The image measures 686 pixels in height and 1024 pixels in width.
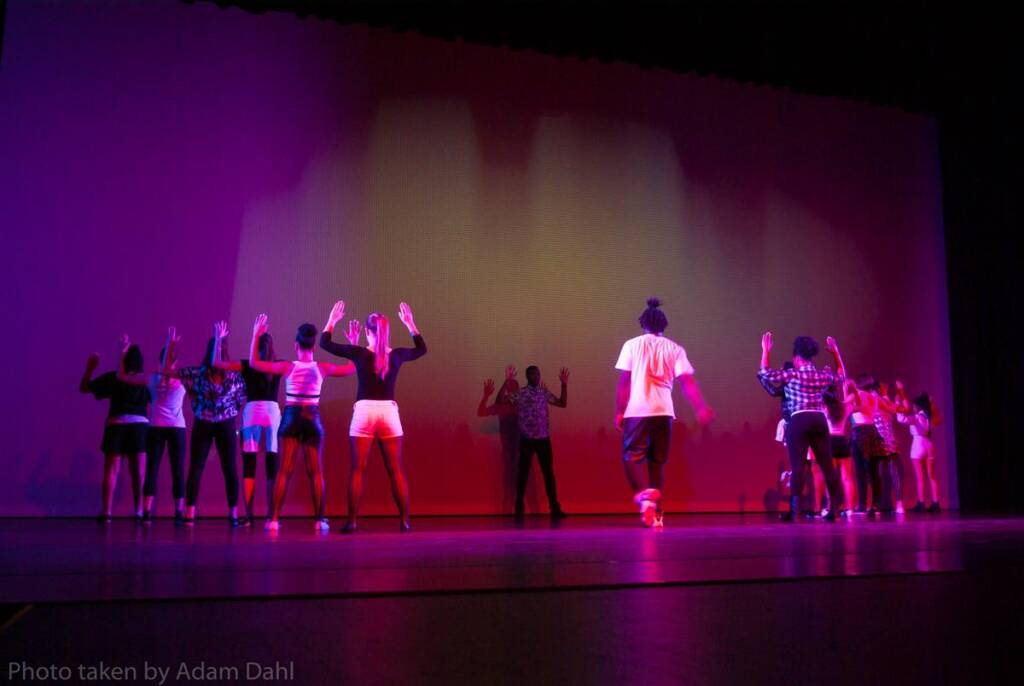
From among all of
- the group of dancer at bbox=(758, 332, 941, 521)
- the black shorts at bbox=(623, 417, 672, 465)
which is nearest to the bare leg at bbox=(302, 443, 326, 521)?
the black shorts at bbox=(623, 417, 672, 465)

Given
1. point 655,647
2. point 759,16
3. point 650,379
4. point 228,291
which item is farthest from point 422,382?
point 655,647

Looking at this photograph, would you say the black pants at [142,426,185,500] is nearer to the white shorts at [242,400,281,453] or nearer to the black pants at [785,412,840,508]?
the white shorts at [242,400,281,453]

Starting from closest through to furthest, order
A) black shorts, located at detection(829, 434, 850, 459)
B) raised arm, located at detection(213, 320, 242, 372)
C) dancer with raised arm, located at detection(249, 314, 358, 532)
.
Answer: dancer with raised arm, located at detection(249, 314, 358, 532) → raised arm, located at detection(213, 320, 242, 372) → black shorts, located at detection(829, 434, 850, 459)

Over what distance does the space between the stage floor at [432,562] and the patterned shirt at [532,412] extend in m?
4.29

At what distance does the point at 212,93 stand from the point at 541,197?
3.82 metres

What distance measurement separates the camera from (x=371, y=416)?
611cm

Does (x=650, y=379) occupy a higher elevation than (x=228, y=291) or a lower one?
lower

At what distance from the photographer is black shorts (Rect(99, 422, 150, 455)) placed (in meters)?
7.34

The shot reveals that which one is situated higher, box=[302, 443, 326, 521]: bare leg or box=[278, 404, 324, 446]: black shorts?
box=[278, 404, 324, 446]: black shorts

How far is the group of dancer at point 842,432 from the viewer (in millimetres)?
7426

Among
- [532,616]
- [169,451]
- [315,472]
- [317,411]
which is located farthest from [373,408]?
[532,616]

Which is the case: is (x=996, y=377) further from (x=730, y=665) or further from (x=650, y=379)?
(x=730, y=665)

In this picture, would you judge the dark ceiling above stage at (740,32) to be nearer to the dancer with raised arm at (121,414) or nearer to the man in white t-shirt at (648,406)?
the dancer with raised arm at (121,414)

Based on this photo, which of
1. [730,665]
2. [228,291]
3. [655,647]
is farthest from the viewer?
[228,291]
